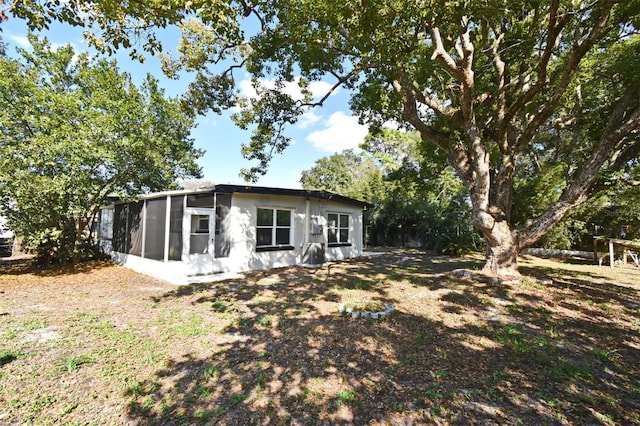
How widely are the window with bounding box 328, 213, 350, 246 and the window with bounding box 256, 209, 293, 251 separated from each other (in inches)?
91.7

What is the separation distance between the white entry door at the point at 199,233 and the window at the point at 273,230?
A: 1.53 m

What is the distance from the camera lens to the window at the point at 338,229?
12.1 meters

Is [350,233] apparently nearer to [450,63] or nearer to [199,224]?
[199,224]

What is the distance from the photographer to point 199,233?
9.11m

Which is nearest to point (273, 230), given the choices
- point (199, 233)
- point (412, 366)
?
point (199, 233)

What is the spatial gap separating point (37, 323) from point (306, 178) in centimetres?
3344

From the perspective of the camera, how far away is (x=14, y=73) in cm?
785

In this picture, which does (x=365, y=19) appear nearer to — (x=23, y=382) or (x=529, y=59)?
(x=529, y=59)

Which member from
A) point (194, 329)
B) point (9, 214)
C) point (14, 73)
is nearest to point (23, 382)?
point (194, 329)

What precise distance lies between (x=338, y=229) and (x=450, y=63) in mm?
7889

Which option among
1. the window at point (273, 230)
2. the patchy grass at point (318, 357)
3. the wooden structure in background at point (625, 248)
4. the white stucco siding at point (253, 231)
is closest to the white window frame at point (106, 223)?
the patchy grass at point (318, 357)

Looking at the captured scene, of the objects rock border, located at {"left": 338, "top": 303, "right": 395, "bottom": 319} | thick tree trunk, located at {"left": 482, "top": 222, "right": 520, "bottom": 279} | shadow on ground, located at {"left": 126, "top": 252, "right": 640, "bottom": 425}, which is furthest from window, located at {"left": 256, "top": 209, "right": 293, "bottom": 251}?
thick tree trunk, located at {"left": 482, "top": 222, "right": 520, "bottom": 279}

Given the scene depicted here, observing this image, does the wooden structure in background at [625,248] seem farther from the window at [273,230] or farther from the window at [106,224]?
the window at [106,224]

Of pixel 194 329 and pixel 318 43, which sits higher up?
pixel 318 43
